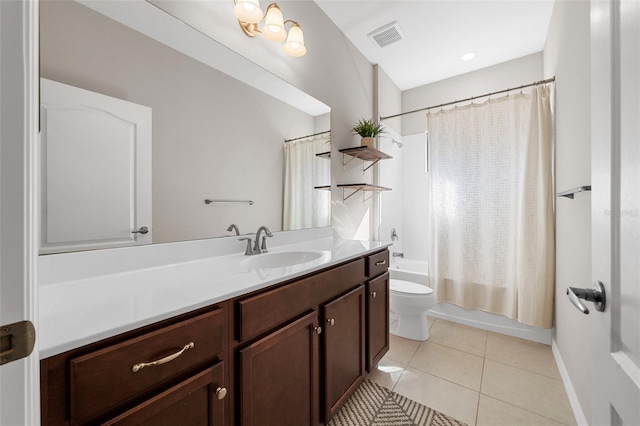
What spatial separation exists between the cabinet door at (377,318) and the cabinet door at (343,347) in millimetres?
79

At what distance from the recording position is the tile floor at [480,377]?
1.44 metres

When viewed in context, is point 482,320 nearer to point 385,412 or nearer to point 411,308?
point 411,308

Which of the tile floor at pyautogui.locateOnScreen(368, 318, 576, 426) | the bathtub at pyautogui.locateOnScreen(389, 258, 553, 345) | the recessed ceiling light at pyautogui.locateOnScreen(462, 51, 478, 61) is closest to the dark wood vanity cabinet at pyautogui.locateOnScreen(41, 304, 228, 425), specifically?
the tile floor at pyautogui.locateOnScreen(368, 318, 576, 426)

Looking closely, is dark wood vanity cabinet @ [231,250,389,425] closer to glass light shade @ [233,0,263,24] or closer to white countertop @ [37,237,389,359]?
white countertop @ [37,237,389,359]

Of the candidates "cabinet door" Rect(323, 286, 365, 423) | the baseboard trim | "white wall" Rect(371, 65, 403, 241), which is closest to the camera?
"cabinet door" Rect(323, 286, 365, 423)

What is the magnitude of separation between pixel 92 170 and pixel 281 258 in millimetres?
901

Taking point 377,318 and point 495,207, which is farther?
point 495,207

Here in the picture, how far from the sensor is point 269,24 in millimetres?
1462

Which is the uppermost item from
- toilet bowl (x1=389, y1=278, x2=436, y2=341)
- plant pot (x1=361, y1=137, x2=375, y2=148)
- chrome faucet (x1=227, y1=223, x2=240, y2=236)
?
plant pot (x1=361, y1=137, x2=375, y2=148)

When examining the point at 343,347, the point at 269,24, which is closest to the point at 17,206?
the point at 343,347

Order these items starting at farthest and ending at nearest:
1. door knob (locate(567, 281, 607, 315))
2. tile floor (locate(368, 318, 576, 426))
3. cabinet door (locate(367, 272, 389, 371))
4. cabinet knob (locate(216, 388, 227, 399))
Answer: cabinet door (locate(367, 272, 389, 371)) < tile floor (locate(368, 318, 576, 426)) < cabinet knob (locate(216, 388, 227, 399)) < door knob (locate(567, 281, 607, 315))

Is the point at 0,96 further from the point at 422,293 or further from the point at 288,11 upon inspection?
the point at 422,293

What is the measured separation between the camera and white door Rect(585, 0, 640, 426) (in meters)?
0.46

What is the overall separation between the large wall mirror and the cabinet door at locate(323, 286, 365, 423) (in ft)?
2.12
